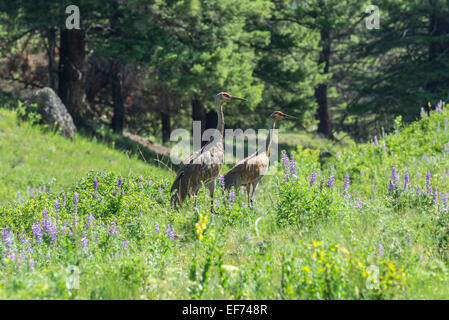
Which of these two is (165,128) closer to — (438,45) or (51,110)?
(51,110)

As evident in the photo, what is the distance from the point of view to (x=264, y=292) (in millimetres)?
3965

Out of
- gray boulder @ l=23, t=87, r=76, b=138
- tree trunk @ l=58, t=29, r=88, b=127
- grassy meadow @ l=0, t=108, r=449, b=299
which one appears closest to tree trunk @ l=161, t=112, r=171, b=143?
tree trunk @ l=58, t=29, r=88, b=127

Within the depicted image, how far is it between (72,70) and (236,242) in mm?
12009

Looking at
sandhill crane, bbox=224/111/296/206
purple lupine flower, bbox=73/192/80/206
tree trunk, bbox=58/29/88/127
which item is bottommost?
purple lupine flower, bbox=73/192/80/206

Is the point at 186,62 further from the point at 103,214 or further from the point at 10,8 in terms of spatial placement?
the point at 103,214

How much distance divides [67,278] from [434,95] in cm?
1624

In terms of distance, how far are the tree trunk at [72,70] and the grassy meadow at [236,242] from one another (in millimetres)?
8527

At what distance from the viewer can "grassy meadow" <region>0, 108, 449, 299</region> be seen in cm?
395

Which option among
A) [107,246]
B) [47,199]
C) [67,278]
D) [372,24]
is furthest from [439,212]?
[372,24]

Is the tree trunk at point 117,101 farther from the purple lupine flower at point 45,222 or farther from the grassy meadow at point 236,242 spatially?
the purple lupine flower at point 45,222

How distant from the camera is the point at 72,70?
15.8 m

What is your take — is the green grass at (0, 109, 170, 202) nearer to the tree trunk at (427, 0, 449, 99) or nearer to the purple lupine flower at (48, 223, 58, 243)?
the purple lupine flower at (48, 223, 58, 243)

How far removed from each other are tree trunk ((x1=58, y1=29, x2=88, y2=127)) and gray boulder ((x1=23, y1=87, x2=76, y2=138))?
1784mm

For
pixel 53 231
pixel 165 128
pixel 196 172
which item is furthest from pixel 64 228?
pixel 165 128
